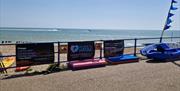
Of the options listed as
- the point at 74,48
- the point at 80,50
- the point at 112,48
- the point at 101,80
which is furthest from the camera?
the point at 112,48

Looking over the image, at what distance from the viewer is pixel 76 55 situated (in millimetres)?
9672

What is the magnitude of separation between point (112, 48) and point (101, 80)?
13.0 ft

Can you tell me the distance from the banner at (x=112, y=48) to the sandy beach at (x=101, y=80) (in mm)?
1997

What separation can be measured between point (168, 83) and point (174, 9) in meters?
7.51

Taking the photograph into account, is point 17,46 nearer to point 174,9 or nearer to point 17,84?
point 17,84

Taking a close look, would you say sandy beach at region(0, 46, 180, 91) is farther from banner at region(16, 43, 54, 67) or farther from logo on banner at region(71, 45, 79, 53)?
logo on banner at region(71, 45, 79, 53)

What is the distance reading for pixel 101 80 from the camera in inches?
276

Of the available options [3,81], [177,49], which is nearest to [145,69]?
[177,49]

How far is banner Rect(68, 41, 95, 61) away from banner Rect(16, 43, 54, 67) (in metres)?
0.86

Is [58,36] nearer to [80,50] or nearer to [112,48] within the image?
[112,48]

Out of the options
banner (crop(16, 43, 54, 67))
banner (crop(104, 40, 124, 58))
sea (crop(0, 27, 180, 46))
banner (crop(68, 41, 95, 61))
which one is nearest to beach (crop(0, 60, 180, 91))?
banner (crop(16, 43, 54, 67))

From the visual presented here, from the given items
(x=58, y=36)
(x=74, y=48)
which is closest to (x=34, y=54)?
(x=74, y=48)

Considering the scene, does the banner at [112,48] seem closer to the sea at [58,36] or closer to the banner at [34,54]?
the banner at [34,54]

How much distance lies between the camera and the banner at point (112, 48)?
35.0ft
